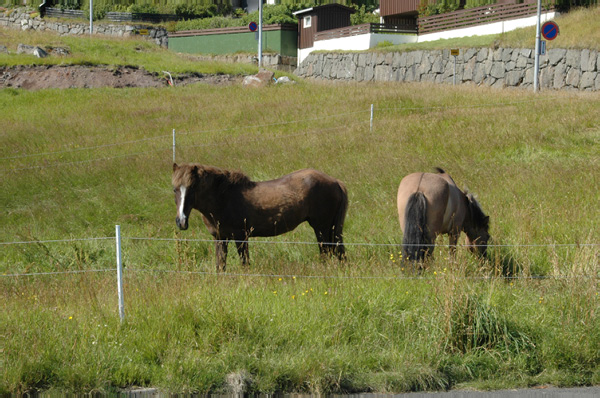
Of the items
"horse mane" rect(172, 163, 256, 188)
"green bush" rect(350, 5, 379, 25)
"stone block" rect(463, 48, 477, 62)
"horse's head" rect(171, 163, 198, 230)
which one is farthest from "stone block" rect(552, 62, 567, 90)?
"horse's head" rect(171, 163, 198, 230)

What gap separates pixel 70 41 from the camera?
4106 cm

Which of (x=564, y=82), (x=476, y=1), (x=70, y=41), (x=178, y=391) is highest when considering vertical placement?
(x=476, y=1)

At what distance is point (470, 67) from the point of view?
34.0m

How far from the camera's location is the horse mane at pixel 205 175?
28.4 ft

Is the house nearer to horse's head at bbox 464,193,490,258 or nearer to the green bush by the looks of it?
the green bush

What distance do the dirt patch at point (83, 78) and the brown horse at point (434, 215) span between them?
2527cm

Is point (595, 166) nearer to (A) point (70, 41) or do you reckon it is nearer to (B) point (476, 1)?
(B) point (476, 1)

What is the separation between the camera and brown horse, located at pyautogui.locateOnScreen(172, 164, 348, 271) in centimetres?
901

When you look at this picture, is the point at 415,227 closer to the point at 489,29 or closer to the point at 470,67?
the point at 470,67

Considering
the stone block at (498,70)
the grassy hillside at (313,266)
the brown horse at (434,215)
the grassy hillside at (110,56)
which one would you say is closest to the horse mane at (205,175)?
the grassy hillside at (313,266)

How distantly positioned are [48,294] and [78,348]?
5.91 feet

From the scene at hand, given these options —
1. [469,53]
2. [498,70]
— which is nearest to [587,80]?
[498,70]

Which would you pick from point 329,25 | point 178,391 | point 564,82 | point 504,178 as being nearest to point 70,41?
point 329,25

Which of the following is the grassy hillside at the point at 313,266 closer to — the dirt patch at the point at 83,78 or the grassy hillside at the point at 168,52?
the dirt patch at the point at 83,78
